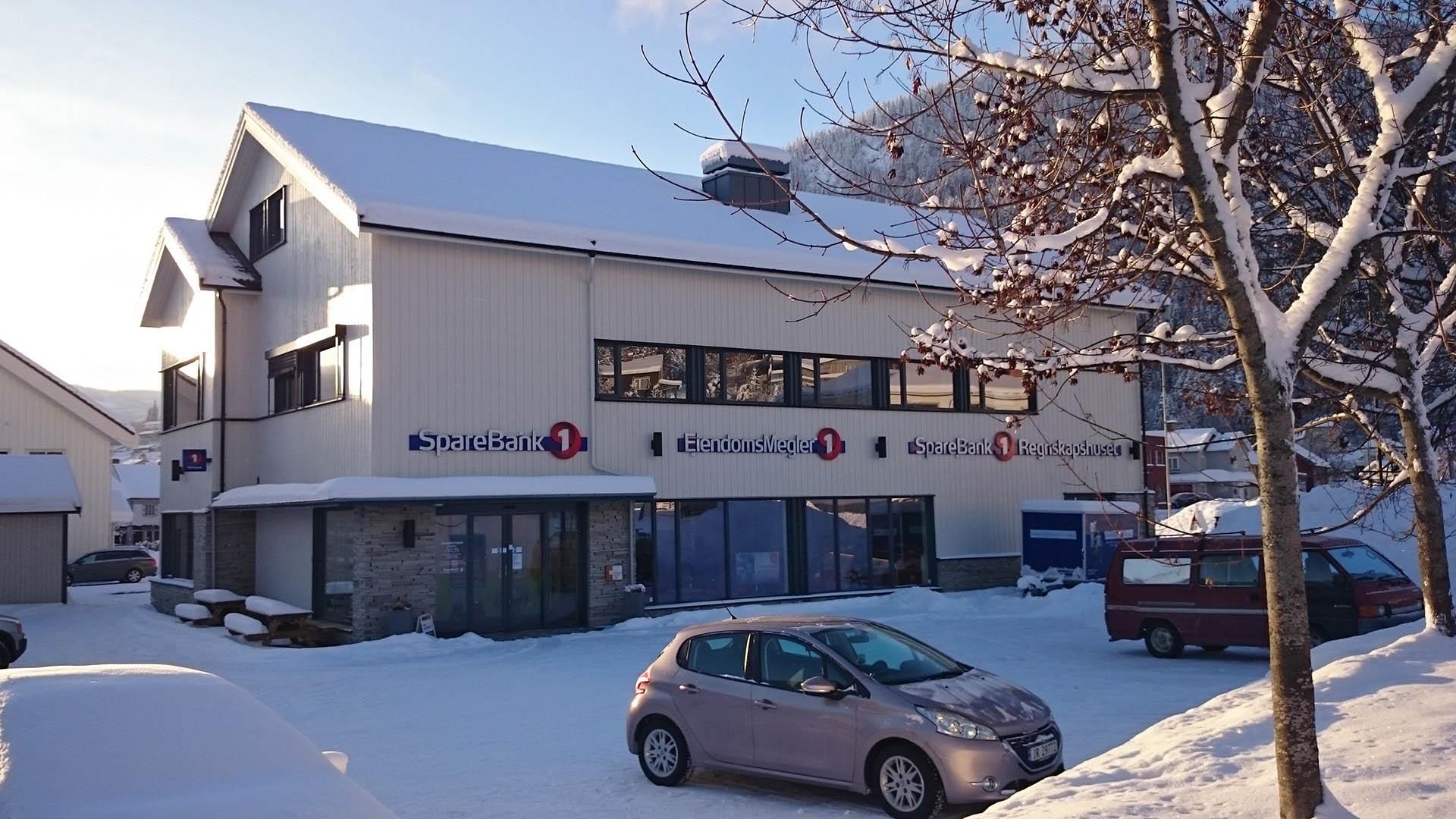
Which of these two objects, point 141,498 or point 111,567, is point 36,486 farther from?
point 141,498

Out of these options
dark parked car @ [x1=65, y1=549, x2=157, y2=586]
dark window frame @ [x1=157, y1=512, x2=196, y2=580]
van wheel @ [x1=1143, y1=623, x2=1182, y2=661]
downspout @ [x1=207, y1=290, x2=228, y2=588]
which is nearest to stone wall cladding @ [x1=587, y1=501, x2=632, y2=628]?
downspout @ [x1=207, y1=290, x2=228, y2=588]

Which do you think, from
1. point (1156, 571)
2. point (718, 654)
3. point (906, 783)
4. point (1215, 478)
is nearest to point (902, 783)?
point (906, 783)

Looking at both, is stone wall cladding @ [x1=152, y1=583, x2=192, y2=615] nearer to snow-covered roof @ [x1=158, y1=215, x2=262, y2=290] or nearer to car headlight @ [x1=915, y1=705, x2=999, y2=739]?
snow-covered roof @ [x1=158, y1=215, x2=262, y2=290]

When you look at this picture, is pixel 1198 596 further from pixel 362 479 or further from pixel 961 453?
pixel 362 479

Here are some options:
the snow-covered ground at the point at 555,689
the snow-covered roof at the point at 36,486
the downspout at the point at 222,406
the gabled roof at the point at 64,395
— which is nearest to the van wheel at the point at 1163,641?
the snow-covered ground at the point at 555,689

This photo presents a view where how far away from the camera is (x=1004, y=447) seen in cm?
2998

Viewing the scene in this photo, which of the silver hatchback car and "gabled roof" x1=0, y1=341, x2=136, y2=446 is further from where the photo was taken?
"gabled roof" x1=0, y1=341, x2=136, y2=446

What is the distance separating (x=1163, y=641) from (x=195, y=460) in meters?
20.7

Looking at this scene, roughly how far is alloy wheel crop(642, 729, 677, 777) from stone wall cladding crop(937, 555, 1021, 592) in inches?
723

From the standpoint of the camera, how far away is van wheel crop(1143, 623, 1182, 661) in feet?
62.1

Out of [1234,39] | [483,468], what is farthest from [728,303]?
[1234,39]

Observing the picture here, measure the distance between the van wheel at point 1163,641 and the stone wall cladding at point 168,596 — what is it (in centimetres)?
2120

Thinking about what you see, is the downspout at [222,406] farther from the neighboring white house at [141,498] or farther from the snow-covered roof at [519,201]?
the neighboring white house at [141,498]

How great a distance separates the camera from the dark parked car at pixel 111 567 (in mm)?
46500
